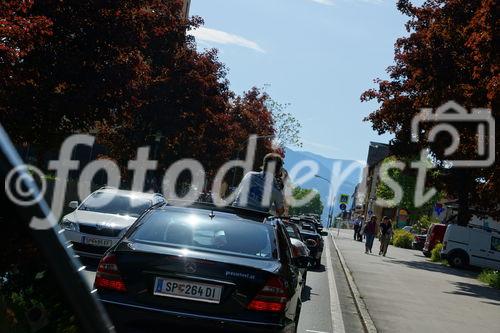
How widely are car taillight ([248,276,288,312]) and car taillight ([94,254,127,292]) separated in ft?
3.20

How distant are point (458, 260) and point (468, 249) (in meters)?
0.66

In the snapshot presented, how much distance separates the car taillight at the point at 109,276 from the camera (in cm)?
563

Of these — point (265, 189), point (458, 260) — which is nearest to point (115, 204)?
point (265, 189)

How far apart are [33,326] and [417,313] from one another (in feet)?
33.8

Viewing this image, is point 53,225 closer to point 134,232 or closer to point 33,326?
point 33,326

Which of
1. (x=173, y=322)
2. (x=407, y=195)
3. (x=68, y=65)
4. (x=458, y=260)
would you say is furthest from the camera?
(x=407, y=195)

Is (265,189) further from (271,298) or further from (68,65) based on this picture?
(68,65)

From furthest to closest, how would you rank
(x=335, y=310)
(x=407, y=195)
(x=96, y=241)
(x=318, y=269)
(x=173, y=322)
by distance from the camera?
(x=407, y=195), (x=318, y=269), (x=96, y=241), (x=335, y=310), (x=173, y=322)

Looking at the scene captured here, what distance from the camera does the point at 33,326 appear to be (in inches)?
113

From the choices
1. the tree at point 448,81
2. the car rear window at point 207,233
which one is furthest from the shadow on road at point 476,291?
the car rear window at point 207,233

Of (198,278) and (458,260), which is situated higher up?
(198,278)

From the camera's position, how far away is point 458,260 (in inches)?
1310

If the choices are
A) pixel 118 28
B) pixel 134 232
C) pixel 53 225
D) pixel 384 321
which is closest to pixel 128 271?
pixel 134 232

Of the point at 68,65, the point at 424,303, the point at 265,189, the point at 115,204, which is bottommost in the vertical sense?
the point at 424,303
